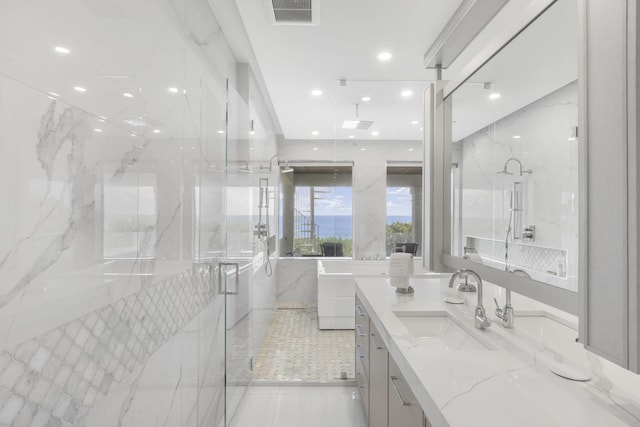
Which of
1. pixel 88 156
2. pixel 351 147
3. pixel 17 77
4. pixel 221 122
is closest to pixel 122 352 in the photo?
pixel 88 156

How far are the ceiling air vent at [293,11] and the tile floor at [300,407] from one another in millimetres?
2598

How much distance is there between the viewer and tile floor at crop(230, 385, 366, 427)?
7.70 ft

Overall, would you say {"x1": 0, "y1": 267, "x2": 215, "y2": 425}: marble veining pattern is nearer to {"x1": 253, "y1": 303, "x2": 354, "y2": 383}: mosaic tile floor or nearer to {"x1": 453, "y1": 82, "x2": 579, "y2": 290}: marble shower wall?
{"x1": 453, "y1": 82, "x2": 579, "y2": 290}: marble shower wall

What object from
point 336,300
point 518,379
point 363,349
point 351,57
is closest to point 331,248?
point 336,300

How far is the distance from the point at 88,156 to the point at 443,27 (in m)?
2.22

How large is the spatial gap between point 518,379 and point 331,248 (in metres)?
3.92

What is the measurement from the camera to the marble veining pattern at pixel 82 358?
0.74 meters

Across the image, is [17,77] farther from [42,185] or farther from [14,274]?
[14,274]

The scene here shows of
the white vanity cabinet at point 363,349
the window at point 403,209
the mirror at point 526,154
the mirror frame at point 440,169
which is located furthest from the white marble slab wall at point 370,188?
the mirror at point 526,154

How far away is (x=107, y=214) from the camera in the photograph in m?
1.06

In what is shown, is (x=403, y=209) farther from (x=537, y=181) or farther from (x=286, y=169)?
(x=537, y=181)

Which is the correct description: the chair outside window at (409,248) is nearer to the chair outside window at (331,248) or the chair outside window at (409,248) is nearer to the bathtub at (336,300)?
the bathtub at (336,300)

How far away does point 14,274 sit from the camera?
2.34ft

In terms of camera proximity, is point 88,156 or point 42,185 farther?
point 88,156
